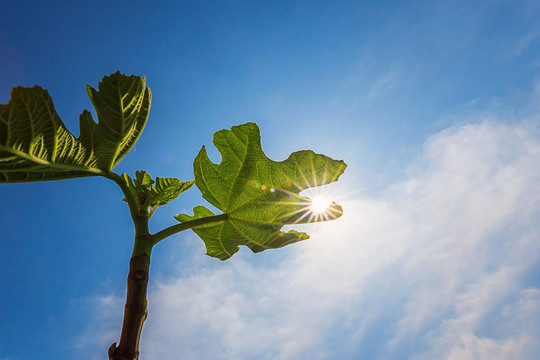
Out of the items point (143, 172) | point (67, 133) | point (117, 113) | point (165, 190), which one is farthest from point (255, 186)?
point (67, 133)

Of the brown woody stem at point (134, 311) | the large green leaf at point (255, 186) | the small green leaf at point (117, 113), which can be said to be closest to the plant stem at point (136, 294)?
the brown woody stem at point (134, 311)

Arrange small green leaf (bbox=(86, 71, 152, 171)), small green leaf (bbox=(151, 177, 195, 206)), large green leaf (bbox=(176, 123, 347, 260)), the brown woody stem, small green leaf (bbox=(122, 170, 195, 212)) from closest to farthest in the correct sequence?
1. the brown woody stem
2. small green leaf (bbox=(86, 71, 152, 171))
3. small green leaf (bbox=(122, 170, 195, 212))
4. small green leaf (bbox=(151, 177, 195, 206))
5. large green leaf (bbox=(176, 123, 347, 260))

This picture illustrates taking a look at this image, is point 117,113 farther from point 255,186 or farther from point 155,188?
point 255,186

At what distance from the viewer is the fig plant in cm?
125

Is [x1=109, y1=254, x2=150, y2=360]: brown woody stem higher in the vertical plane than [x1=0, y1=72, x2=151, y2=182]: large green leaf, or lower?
lower

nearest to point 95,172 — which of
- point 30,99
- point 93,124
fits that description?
point 93,124

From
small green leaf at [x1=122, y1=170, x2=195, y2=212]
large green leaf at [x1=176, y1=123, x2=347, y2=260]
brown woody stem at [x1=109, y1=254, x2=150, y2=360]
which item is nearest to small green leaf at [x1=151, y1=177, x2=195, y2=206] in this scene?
small green leaf at [x1=122, y1=170, x2=195, y2=212]

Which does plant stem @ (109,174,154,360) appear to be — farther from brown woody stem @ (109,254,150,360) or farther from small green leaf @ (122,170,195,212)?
small green leaf @ (122,170,195,212)

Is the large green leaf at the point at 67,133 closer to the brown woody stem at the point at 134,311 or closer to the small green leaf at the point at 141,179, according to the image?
the small green leaf at the point at 141,179

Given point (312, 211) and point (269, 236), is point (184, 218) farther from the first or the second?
point (312, 211)

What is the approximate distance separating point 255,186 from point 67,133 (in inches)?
35.8

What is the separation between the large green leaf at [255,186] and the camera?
1826 mm

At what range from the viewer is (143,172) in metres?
1.66

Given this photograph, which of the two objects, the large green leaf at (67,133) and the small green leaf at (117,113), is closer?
the large green leaf at (67,133)
